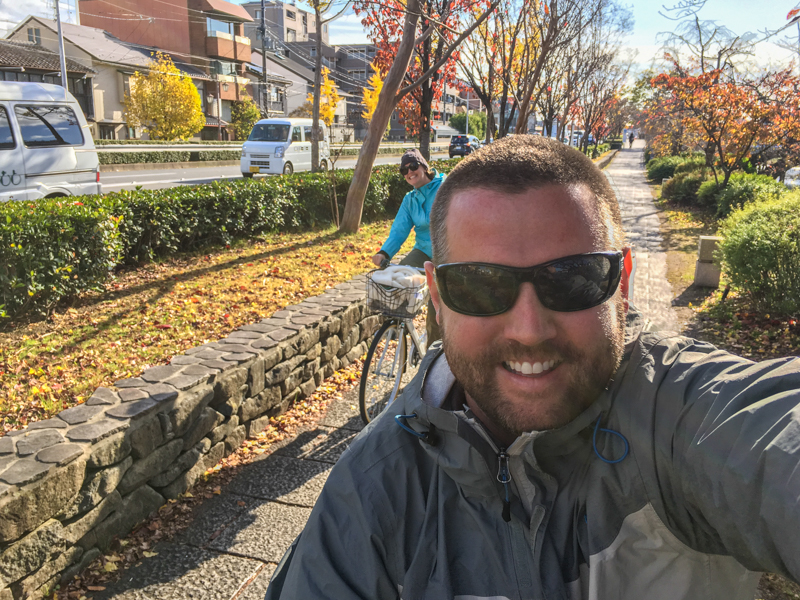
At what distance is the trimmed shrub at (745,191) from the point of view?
12.5m

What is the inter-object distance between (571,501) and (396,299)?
326cm

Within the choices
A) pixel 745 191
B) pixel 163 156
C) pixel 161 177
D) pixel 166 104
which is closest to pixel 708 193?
pixel 745 191

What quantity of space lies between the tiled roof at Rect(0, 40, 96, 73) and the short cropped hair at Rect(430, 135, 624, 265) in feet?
134

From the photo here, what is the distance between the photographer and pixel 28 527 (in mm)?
2717

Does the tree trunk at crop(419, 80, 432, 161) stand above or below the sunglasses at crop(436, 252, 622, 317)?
above

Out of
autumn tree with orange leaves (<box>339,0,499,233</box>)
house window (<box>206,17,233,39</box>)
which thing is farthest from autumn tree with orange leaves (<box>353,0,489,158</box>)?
house window (<box>206,17,233,39</box>)

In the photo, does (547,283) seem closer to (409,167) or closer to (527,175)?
(527,175)

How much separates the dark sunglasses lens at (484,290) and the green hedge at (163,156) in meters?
24.6

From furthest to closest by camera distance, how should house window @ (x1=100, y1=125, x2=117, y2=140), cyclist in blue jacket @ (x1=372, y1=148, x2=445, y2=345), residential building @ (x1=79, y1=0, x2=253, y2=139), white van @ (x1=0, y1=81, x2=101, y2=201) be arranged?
residential building @ (x1=79, y1=0, x2=253, y2=139), house window @ (x1=100, y1=125, x2=117, y2=140), white van @ (x1=0, y1=81, x2=101, y2=201), cyclist in blue jacket @ (x1=372, y1=148, x2=445, y2=345)

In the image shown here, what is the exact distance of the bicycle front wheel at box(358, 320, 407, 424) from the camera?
15.9ft

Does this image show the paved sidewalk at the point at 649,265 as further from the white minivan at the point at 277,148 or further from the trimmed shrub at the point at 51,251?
the white minivan at the point at 277,148

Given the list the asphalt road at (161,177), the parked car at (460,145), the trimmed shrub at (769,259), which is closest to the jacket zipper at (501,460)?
the trimmed shrub at (769,259)

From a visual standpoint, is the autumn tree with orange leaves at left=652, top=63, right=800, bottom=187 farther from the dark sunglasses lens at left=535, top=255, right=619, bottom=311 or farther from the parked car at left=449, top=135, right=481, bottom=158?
the parked car at left=449, top=135, right=481, bottom=158

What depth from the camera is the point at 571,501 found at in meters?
1.23
